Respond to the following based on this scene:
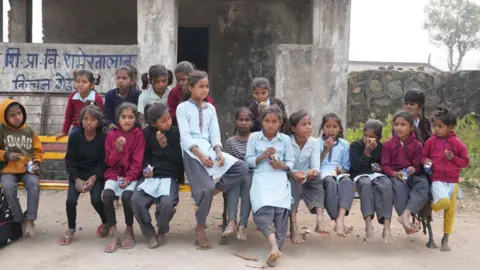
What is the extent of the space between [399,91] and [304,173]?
881cm

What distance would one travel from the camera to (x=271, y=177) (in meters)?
3.80

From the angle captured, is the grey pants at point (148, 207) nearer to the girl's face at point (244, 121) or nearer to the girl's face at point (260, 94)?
the girl's face at point (244, 121)

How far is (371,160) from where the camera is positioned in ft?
13.3

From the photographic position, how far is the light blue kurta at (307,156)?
3.92 metres

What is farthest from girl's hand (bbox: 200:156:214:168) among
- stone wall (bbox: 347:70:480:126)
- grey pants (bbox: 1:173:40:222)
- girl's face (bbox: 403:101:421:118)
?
stone wall (bbox: 347:70:480:126)

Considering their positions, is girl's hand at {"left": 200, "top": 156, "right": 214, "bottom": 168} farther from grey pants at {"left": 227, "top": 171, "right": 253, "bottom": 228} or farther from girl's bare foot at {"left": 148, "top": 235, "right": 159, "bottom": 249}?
girl's bare foot at {"left": 148, "top": 235, "right": 159, "bottom": 249}

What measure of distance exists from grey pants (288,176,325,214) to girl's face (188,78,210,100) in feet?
3.28

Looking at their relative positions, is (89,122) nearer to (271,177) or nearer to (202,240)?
(202,240)

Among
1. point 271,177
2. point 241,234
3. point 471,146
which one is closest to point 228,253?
point 241,234

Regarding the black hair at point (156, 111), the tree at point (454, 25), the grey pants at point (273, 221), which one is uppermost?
the tree at point (454, 25)

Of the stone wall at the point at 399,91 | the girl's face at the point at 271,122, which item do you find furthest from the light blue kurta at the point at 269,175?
the stone wall at the point at 399,91

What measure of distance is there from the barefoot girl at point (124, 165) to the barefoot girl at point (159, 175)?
0.08 meters

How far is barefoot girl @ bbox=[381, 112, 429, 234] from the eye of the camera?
3.83 m

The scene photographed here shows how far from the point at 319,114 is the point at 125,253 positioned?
12.1 ft
